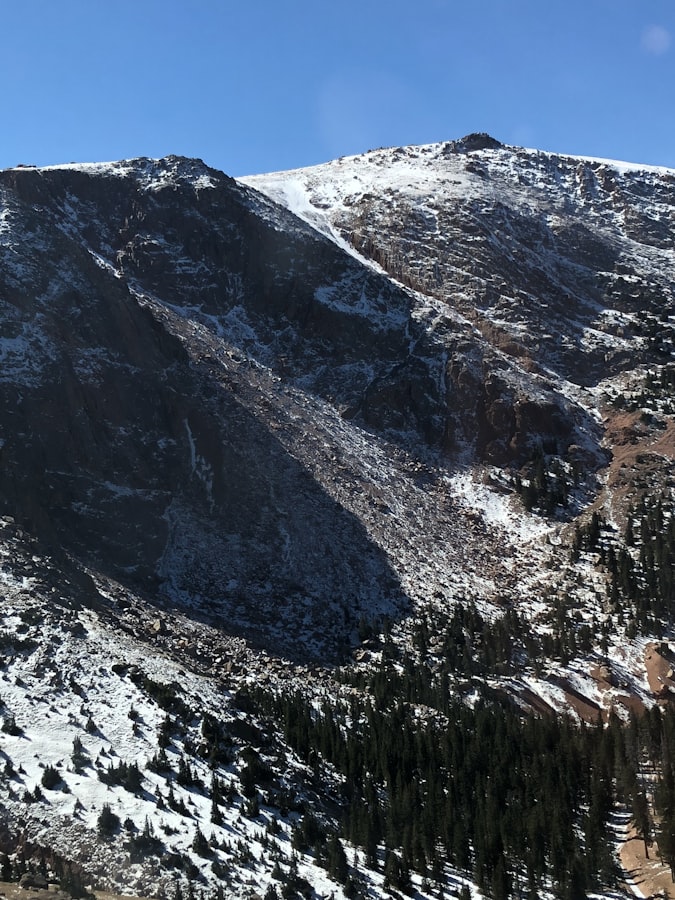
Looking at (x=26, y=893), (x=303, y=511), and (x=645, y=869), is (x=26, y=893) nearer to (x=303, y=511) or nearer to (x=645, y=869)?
(x=645, y=869)

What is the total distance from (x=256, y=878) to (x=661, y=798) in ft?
76.6

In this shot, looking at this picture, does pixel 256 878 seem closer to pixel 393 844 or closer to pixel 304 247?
pixel 393 844

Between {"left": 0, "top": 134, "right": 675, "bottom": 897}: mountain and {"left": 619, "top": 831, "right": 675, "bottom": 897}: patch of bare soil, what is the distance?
200cm

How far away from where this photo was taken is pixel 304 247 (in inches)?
4518

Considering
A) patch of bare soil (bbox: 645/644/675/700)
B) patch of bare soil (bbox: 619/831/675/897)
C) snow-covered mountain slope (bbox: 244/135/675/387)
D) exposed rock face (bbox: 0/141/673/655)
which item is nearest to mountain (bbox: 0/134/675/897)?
patch of bare soil (bbox: 645/644/675/700)

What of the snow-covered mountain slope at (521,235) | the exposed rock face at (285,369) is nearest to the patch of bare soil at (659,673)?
the exposed rock face at (285,369)

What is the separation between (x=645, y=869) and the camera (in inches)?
1594

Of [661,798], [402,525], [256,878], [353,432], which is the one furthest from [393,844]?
[353,432]

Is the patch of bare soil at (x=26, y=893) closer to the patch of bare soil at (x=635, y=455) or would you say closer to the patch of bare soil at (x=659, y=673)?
the patch of bare soil at (x=659, y=673)

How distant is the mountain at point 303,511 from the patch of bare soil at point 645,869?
200 centimetres

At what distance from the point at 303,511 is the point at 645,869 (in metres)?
42.8

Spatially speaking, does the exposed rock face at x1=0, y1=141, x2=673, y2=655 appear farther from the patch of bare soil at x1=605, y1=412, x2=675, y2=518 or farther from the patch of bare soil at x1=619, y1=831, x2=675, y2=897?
the patch of bare soil at x1=619, y1=831, x2=675, y2=897

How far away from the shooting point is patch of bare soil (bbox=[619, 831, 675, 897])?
3884 centimetres

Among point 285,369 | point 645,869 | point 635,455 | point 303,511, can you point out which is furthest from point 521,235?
point 645,869
